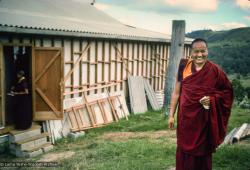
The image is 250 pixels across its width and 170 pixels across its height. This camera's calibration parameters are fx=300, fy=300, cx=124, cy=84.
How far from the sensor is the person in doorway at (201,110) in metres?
4.31

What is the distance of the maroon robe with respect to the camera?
4312 mm

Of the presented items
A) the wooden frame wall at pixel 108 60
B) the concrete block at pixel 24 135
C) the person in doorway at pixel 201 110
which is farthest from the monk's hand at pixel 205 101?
the wooden frame wall at pixel 108 60

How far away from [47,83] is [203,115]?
230 inches

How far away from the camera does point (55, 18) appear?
1115 cm

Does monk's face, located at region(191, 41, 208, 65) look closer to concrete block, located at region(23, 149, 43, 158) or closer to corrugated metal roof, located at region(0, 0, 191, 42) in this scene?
→ corrugated metal roof, located at region(0, 0, 191, 42)

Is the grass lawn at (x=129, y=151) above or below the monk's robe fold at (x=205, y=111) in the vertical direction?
below

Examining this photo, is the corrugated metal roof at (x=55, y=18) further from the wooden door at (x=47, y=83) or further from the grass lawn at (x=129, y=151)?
the grass lawn at (x=129, y=151)

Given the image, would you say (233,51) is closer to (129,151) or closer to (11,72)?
(11,72)

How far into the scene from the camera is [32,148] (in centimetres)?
828

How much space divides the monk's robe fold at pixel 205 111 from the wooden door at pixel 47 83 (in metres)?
5.39

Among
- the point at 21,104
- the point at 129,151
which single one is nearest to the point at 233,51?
the point at 129,151

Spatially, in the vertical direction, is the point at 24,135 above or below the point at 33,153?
above

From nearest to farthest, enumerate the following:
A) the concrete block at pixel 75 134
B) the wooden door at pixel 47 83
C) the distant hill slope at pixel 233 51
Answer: the wooden door at pixel 47 83
the concrete block at pixel 75 134
the distant hill slope at pixel 233 51

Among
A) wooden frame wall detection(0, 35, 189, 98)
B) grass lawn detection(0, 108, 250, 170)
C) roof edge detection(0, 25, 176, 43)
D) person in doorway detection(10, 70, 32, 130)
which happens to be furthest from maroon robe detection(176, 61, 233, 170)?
wooden frame wall detection(0, 35, 189, 98)
